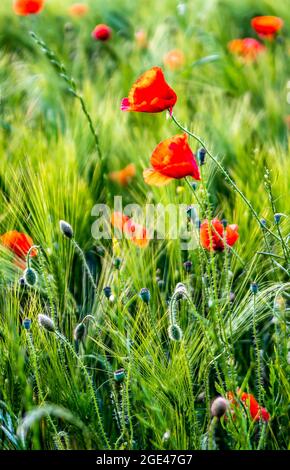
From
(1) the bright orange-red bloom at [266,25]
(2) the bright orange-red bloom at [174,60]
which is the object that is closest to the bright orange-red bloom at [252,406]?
(2) the bright orange-red bloom at [174,60]

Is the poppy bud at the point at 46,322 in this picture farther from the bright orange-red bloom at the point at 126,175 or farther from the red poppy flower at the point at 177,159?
the bright orange-red bloom at the point at 126,175

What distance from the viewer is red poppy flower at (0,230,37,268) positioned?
0.95 meters

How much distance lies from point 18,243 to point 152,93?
0.87 feet

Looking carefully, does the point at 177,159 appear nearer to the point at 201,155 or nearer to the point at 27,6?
the point at 201,155

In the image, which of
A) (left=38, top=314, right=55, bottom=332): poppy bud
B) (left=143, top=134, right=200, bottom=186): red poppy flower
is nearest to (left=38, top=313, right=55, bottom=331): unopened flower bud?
(left=38, top=314, right=55, bottom=332): poppy bud

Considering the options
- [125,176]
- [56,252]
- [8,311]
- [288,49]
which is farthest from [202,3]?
[8,311]

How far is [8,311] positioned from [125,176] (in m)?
0.45

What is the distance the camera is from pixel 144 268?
Result: 93 cm

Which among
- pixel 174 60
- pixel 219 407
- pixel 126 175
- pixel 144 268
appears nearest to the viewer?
pixel 219 407

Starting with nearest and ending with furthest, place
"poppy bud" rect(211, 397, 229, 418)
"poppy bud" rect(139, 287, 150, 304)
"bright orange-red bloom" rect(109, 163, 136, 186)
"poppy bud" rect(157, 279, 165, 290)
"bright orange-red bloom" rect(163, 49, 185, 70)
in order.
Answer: "poppy bud" rect(211, 397, 229, 418) < "poppy bud" rect(139, 287, 150, 304) < "poppy bud" rect(157, 279, 165, 290) < "bright orange-red bloom" rect(109, 163, 136, 186) < "bright orange-red bloom" rect(163, 49, 185, 70)

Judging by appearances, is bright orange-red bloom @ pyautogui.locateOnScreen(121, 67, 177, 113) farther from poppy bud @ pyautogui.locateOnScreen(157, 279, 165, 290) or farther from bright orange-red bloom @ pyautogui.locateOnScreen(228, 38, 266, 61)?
bright orange-red bloom @ pyautogui.locateOnScreen(228, 38, 266, 61)

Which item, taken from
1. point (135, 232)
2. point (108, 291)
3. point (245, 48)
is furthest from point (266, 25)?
point (108, 291)

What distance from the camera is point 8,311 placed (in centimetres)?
82
